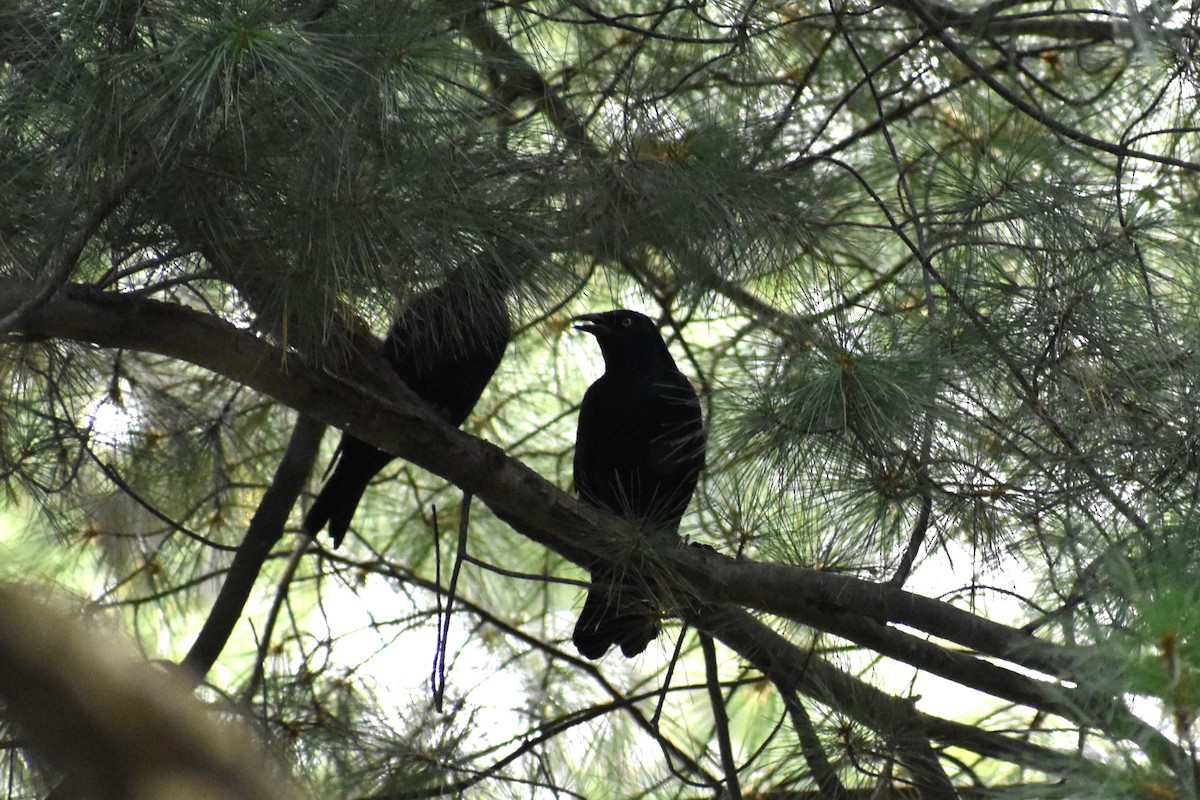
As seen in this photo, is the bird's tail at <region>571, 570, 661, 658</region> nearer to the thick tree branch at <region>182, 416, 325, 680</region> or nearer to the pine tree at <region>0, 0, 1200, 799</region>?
the pine tree at <region>0, 0, 1200, 799</region>

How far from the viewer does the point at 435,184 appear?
1489mm

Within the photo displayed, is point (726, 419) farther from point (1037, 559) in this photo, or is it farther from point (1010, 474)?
point (1037, 559)

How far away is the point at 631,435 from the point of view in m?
2.40

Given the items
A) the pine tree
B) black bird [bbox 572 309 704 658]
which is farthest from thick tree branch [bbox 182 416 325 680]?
black bird [bbox 572 309 704 658]

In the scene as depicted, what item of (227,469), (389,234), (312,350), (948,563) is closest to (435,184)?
(389,234)

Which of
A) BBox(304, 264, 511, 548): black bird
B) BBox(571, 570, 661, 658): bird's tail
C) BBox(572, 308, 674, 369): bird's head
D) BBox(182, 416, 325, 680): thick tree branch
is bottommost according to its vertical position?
BBox(571, 570, 661, 658): bird's tail

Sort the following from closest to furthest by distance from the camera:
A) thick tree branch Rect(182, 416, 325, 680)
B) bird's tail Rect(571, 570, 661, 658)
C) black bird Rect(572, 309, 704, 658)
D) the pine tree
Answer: the pine tree
bird's tail Rect(571, 570, 661, 658)
thick tree branch Rect(182, 416, 325, 680)
black bird Rect(572, 309, 704, 658)

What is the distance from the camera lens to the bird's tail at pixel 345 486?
7.70ft

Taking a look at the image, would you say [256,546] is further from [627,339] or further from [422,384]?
[627,339]

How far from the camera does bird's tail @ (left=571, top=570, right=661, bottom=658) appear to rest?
1.79m

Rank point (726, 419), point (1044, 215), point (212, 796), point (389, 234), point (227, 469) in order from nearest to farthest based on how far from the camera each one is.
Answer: point (212, 796), point (389, 234), point (726, 419), point (1044, 215), point (227, 469)

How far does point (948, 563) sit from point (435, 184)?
34.1 inches

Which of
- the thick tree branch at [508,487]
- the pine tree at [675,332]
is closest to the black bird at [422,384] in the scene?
the pine tree at [675,332]

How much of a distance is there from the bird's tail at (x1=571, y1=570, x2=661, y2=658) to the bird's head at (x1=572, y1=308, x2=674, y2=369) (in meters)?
0.49
